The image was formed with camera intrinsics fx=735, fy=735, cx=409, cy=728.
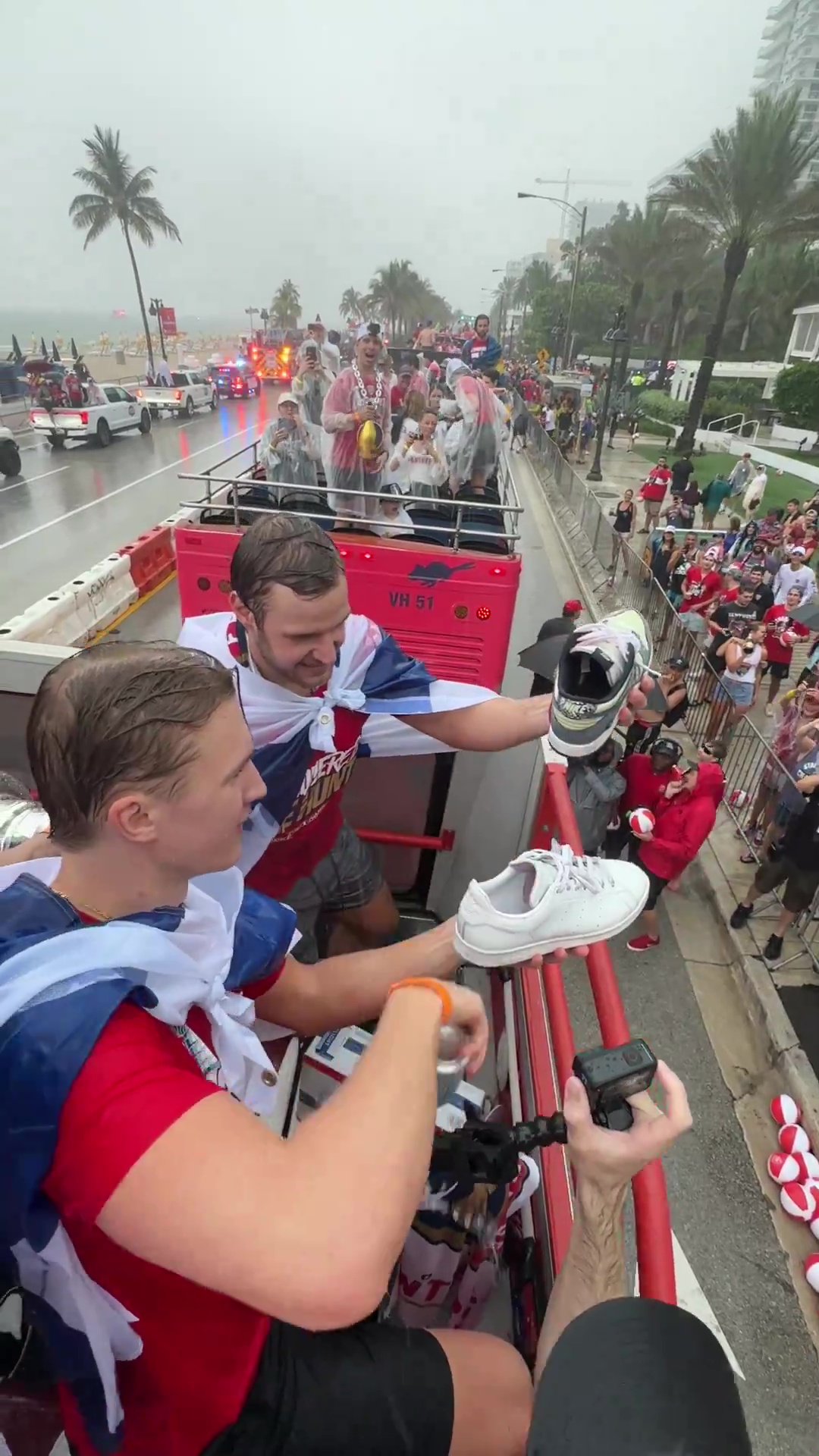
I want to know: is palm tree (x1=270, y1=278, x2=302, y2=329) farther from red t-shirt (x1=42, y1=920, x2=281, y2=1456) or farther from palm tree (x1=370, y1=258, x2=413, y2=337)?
red t-shirt (x1=42, y1=920, x2=281, y2=1456)

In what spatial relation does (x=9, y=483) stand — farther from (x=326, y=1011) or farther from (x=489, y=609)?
(x=326, y=1011)

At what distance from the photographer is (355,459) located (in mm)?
5773

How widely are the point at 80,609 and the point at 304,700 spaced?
6744 millimetres

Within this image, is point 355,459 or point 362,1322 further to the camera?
point 355,459

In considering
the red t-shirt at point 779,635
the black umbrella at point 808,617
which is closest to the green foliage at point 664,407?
the red t-shirt at point 779,635

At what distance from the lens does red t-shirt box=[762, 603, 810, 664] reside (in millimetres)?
8055

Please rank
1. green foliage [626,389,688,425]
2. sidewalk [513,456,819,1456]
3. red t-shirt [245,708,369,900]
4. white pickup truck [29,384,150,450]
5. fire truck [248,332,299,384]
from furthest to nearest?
green foliage [626,389,688,425] → fire truck [248,332,299,384] → white pickup truck [29,384,150,450] → sidewalk [513,456,819,1456] → red t-shirt [245,708,369,900]

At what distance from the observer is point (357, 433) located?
5.68 m

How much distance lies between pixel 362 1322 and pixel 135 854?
3.82ft

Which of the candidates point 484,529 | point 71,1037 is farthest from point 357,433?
point 71,1037

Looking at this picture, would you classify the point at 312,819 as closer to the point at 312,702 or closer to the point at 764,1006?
the point at 312,702

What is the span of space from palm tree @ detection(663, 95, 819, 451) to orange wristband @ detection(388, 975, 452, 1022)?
27.3m

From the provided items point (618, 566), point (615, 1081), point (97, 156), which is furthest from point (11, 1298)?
point (97, 156)

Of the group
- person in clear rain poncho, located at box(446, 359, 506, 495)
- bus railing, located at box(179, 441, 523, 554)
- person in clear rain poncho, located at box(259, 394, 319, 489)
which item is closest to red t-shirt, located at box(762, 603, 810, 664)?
bus railing, located at box(179, 441, 523, 554)
